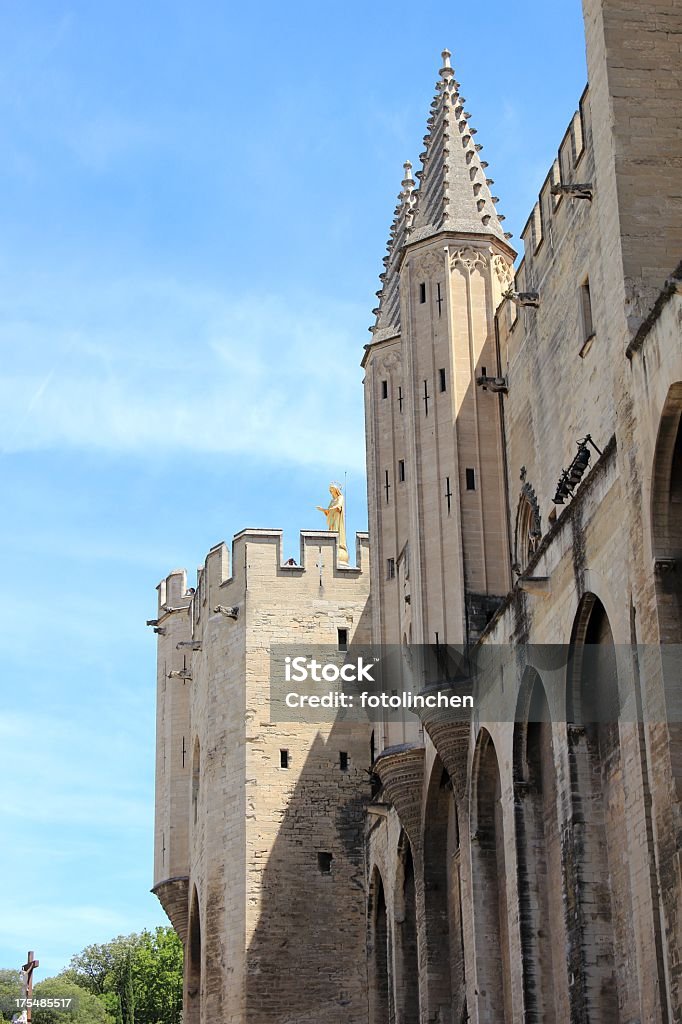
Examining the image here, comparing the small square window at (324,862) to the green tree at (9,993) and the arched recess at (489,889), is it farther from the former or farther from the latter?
the green tree at (9,993)

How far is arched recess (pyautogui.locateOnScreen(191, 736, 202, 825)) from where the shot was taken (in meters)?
36.4

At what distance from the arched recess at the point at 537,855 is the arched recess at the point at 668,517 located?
4.34 metres

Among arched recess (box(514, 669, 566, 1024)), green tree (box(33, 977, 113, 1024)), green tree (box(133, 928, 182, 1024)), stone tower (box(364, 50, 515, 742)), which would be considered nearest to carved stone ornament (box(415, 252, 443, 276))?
stone tower (box(364, 50, 515, 742))

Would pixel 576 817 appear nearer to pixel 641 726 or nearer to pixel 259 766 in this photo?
pixel 641 726

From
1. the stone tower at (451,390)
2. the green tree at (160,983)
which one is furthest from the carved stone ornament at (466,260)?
the green tree at (160,983)

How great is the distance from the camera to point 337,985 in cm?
3259

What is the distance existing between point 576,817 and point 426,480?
9.20 m

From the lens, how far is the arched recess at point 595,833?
18.0m

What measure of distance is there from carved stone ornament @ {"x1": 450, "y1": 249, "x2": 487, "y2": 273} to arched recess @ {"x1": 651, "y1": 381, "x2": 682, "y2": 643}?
11.6 m

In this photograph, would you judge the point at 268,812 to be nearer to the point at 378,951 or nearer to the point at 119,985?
the point at 378,951

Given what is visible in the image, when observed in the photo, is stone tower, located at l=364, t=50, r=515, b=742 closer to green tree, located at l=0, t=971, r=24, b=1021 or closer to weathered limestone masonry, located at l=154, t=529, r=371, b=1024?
weathered limestone masonry, located at l=154, t=529, r=371, b=1024

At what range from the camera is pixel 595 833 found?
18.6 metres

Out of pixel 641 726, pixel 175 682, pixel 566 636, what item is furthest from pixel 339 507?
pixel 641 726

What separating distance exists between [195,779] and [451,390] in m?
13.8
